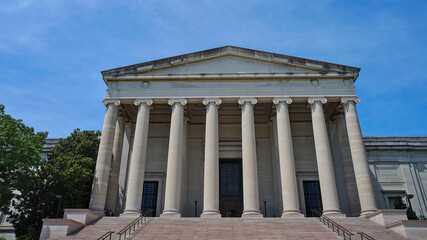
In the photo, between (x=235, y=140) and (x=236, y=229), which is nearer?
(x=236, y=229)

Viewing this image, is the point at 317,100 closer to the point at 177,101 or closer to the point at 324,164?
the point at 324,164

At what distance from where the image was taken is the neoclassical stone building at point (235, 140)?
25.4 m

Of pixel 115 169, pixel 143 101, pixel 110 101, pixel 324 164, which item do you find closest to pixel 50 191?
pixel 115 169

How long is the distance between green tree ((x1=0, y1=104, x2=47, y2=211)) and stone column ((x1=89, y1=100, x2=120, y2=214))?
445 cm

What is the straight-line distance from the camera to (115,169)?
29344mm

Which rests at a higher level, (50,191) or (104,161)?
(104,161)

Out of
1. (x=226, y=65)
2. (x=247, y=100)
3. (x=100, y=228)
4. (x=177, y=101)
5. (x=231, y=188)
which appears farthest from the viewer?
(x=231, y=188)

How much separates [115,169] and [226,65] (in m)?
13.7

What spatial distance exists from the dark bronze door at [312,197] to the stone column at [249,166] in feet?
25.8

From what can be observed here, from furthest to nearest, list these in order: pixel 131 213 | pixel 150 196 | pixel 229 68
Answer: pixel 150 196
pixel 229 68
pixel 131 213

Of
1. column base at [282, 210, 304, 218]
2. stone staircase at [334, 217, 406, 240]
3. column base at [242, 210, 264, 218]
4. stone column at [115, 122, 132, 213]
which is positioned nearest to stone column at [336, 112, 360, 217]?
stone staircase at [334, 217, 406, 240]

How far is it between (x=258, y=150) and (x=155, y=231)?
51.0 ft

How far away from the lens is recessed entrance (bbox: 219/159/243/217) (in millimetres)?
31031

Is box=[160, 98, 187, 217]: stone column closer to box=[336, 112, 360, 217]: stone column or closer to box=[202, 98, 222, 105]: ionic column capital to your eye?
box=[202, 98, 222, 105]: ionic column capital
